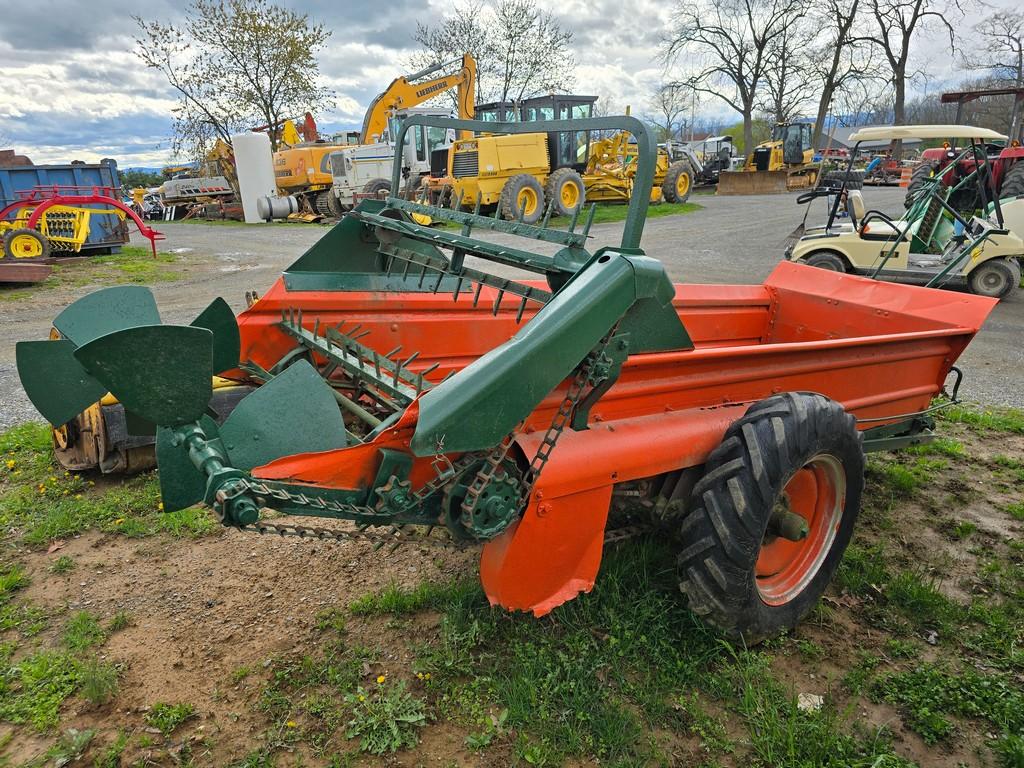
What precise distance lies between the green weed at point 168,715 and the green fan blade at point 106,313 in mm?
1297

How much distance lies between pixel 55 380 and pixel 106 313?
0.97ft

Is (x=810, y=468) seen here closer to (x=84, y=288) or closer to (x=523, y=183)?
(x=84, y=288)

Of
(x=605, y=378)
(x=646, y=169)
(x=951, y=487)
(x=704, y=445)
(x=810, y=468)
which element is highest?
(x=646, y=169)

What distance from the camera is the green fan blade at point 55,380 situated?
2334 mm

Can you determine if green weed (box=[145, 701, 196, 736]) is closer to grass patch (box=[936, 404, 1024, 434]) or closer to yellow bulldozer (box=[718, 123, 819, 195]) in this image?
grass patch (box=[936, 404, 1024, 434])

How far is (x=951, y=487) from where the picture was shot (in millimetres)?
3867

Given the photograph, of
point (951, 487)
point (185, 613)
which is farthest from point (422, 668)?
point (951, 487)

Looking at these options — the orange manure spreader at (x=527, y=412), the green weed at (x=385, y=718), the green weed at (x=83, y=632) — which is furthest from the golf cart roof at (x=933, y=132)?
the green weed at (x=83, y=632)

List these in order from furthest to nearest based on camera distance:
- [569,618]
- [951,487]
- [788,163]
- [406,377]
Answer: [788,163]
[951,487]
[406,377]
[569,618]

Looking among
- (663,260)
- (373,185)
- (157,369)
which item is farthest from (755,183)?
(157,369)

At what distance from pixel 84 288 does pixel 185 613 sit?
8894 millimetres

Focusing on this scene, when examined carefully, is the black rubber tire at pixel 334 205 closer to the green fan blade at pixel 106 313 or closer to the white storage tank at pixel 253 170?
the white storage tank at pixel 253 170

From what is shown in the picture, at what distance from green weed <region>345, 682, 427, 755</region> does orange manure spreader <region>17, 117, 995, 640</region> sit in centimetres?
48

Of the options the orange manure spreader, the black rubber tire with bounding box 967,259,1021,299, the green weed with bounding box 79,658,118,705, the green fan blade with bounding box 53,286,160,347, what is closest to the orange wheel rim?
the orange manure spreader
